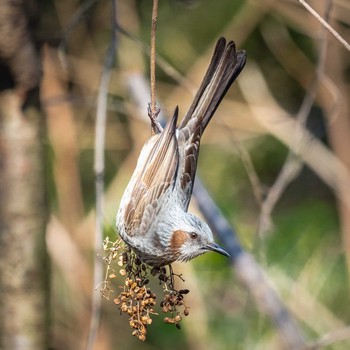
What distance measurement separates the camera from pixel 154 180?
3.47 m

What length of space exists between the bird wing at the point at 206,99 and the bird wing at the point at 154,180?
75 mm

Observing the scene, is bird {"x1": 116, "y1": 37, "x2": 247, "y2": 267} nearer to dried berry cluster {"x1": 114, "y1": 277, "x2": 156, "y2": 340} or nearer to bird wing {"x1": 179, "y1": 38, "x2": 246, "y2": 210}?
bird wing {"x1": 179, "y1": 38, "x2": 246, "y2": 210}

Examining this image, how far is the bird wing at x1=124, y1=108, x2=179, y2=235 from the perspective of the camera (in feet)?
10.9

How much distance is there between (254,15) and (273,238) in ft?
5.59

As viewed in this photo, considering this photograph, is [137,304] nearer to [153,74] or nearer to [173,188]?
[153,74]

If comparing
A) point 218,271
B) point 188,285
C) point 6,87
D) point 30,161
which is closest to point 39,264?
point 30,161

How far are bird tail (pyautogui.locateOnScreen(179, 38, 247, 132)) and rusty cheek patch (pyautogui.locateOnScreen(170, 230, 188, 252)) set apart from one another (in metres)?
0.65

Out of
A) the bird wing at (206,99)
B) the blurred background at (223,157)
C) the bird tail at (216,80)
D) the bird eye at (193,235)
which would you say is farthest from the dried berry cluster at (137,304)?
the blurred background at (223,157)

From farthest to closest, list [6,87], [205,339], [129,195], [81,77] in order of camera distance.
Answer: [81,77]
[205,339]
[6,87]
[129,195]

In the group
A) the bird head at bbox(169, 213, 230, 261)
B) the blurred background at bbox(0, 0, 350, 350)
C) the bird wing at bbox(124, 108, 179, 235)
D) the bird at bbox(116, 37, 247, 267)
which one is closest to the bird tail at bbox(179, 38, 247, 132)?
the bird at bbox(116, 37, 247, 267)

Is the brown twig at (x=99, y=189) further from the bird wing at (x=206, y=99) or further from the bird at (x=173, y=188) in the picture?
the bird wing at (x=206, y=99)

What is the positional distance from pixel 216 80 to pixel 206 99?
0.10 m

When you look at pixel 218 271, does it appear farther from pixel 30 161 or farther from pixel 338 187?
pixel 30 161

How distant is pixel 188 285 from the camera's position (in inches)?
215
